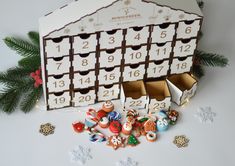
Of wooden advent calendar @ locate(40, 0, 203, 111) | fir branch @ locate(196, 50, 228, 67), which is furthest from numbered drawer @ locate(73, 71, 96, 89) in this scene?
fir branch @ locate(196, 50, 228, 67)

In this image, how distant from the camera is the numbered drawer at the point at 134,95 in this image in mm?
2141

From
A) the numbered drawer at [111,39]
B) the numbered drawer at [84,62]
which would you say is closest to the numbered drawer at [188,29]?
the numbered drawer at [111,39]

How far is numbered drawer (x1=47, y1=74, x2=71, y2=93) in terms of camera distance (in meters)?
2.07

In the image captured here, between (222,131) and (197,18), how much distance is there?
407 mm

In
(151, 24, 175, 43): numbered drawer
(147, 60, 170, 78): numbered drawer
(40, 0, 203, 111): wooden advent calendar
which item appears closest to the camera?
(40, 0, 203, 111): wooden advent calendar

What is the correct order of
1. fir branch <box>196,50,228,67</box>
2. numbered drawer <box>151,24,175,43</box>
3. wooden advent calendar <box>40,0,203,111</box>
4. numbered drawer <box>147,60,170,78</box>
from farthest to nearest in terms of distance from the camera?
fir branch <box>196,50,228,67</box> < numbered drawer <box>147,60,170,78</box> < numbered drawer <box>151,24,175,43</box> < wooden advent calendar <box>40,0,203,111</box>

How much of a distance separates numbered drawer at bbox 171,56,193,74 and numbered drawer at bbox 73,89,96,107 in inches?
12.1

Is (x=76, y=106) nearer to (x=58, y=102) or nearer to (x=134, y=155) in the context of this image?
(x=58, y=102)

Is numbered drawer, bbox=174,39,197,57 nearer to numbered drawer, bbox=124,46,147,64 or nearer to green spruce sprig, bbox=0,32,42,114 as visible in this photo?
numbered drawer, bbox=124,46,147,64

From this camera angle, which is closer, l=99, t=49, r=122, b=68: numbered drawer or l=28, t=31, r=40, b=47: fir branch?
l=99, t=49, r=122, b=68: numbered drawer

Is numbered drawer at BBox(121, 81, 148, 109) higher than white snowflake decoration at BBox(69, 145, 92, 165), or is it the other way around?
numbered drawer at BBox(121, 81, 148, 109)

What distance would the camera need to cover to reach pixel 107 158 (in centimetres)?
203

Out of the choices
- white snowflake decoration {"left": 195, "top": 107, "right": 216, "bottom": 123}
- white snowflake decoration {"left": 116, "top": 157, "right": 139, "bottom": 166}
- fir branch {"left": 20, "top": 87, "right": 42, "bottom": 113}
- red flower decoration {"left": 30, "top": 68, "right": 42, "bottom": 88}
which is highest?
red flower decoration {"left": 30, "top": 68, "right": 42, "bottom": 88}

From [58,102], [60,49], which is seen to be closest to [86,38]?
[60,49]
